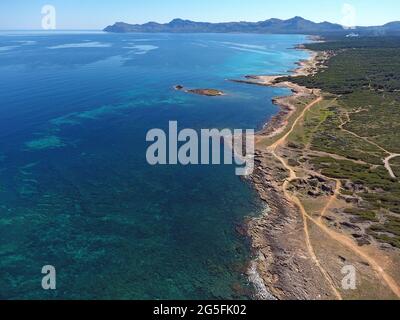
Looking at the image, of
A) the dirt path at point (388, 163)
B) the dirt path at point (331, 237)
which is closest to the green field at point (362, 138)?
the dirt path at point (388, 163)

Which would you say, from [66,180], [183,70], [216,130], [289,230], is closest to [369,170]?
[289,230]

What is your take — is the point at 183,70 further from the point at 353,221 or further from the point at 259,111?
the point at 353,221

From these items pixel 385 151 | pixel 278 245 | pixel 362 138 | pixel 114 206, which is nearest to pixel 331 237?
pixel 278 245

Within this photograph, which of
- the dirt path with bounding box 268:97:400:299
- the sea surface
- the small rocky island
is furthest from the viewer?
the small rocky island

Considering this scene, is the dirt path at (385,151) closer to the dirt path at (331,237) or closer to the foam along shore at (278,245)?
the dirt path at (331,237)

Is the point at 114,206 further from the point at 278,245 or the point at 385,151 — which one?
the point at 385,151

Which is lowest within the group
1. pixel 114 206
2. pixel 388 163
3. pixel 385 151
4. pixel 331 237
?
pixel 331 237

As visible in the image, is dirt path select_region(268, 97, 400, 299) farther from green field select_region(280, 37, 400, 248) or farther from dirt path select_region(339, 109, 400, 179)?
dirt path select_region(339, 109, 400, 179)

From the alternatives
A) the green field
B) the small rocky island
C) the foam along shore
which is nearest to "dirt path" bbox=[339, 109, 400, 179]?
the green field
